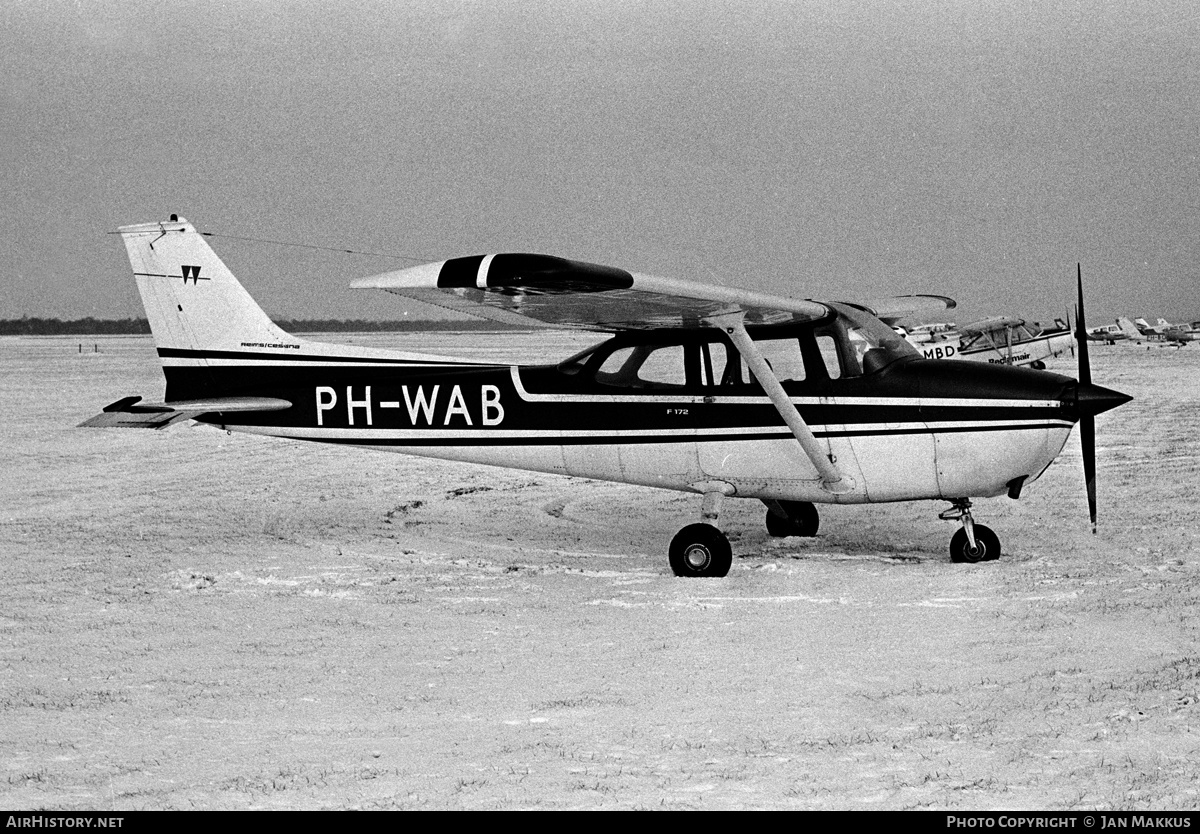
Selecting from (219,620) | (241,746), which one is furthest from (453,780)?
(219,620)

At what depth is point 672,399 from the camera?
9.41 meters

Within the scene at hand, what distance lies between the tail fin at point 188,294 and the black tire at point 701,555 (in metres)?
4.07

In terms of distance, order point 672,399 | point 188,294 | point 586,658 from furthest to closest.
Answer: point 188,294 < point 672,399 < point 586,658

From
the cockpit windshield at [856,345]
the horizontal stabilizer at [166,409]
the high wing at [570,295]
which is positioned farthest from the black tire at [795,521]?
the horizontal stabilizer at [166,409]

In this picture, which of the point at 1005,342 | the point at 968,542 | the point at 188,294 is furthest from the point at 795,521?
the point at 1005,342

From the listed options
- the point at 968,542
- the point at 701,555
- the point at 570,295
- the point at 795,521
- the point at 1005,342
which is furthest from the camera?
the point at 1005,342

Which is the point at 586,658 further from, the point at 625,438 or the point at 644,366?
the point at 644,366

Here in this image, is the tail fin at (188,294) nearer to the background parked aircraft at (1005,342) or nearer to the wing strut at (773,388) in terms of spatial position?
the wing strut at (773,388)

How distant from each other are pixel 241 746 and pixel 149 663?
5.60 ft

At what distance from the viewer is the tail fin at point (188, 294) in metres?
10.1

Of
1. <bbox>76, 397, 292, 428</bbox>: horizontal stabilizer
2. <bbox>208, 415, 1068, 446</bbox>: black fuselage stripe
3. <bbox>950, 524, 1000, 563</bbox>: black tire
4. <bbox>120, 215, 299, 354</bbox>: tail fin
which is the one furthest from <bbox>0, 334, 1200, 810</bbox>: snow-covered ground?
<bbox>120, 215, 299, 354</bbox>: tail fin

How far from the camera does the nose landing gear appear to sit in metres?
9.05

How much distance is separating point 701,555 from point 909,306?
470 centimetres
